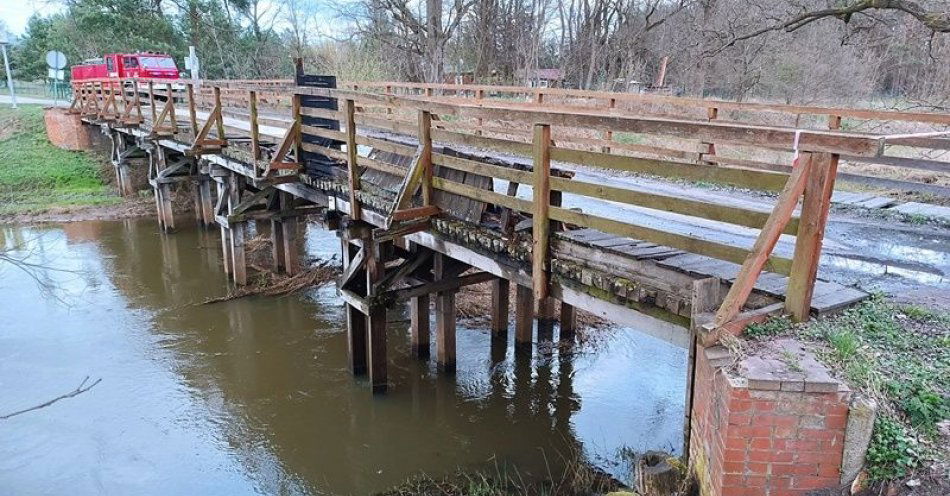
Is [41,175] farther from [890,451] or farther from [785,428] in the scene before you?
[890,451]

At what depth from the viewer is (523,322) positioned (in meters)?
8.99

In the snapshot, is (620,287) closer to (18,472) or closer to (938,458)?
(938,458)

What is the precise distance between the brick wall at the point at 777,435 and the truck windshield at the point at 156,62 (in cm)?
2658

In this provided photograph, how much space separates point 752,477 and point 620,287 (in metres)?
1.71

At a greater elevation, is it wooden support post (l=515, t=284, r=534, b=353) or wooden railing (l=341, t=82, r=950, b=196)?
wooden railing (l=341, t=82, r=950, b=196)

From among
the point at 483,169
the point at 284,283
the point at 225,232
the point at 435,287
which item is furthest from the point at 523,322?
the point at 225,232

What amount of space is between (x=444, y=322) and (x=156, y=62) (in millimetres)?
22302

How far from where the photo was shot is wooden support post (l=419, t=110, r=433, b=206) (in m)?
6.01

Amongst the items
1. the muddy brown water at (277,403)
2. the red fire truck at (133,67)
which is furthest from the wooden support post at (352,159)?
the red fire truck at (133,67)

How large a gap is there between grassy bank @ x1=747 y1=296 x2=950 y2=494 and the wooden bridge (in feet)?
0.57

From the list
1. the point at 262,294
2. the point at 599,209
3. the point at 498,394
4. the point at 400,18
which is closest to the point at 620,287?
the point at 599,209

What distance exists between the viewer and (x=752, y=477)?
10.3ft

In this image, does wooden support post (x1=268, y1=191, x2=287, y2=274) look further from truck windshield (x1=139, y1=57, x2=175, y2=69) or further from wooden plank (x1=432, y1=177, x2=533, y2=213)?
truck windshield (x1=139, y1=57, x2=175, y2=69)

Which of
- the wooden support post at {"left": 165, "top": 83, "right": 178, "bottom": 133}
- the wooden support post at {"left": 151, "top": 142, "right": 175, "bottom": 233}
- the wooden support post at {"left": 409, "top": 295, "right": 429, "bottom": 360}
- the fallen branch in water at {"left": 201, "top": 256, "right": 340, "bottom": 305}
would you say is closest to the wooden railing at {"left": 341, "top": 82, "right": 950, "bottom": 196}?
the wooden support post at {"left": 409, "top": 295, "right": 429, "bottom": 360}
